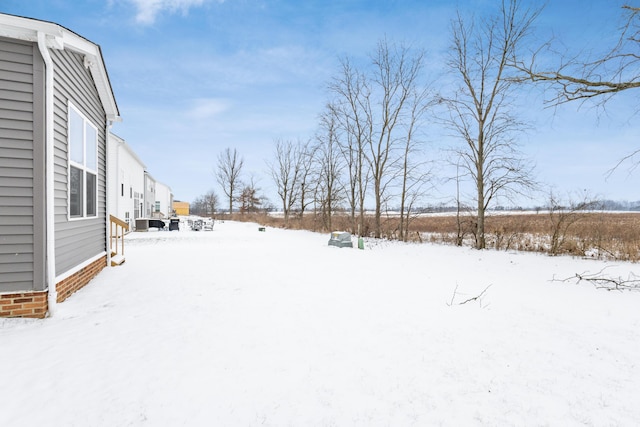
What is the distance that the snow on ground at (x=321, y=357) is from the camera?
2.30 metres

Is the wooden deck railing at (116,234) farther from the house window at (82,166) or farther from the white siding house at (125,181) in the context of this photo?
the white siding house at (125,181)

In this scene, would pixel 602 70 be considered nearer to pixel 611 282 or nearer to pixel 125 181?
pixel 611 282

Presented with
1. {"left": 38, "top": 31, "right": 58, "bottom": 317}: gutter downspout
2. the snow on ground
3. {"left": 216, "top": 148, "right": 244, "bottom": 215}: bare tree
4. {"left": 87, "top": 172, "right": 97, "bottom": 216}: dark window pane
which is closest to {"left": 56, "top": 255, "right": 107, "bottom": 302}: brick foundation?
the snow on ground

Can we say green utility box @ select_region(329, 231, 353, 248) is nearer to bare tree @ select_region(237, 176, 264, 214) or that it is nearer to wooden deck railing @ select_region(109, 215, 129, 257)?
wooden deck railing @ select_region(109, 215, 129, 257)

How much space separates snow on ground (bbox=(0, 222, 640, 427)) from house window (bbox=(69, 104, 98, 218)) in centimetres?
150

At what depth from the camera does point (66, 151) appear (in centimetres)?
472

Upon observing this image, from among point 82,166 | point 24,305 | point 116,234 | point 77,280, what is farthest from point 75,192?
point 116,234

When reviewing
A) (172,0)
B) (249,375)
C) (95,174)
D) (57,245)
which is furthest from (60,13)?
(249,375)

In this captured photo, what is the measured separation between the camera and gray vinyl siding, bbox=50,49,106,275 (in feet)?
14.3

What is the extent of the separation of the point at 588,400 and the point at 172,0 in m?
14.9

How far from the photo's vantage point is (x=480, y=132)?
1259 centimetres

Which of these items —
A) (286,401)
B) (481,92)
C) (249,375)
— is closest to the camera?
(286,401)

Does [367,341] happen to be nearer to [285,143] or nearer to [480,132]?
[480,132]

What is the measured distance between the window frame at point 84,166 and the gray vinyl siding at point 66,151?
0.09m
